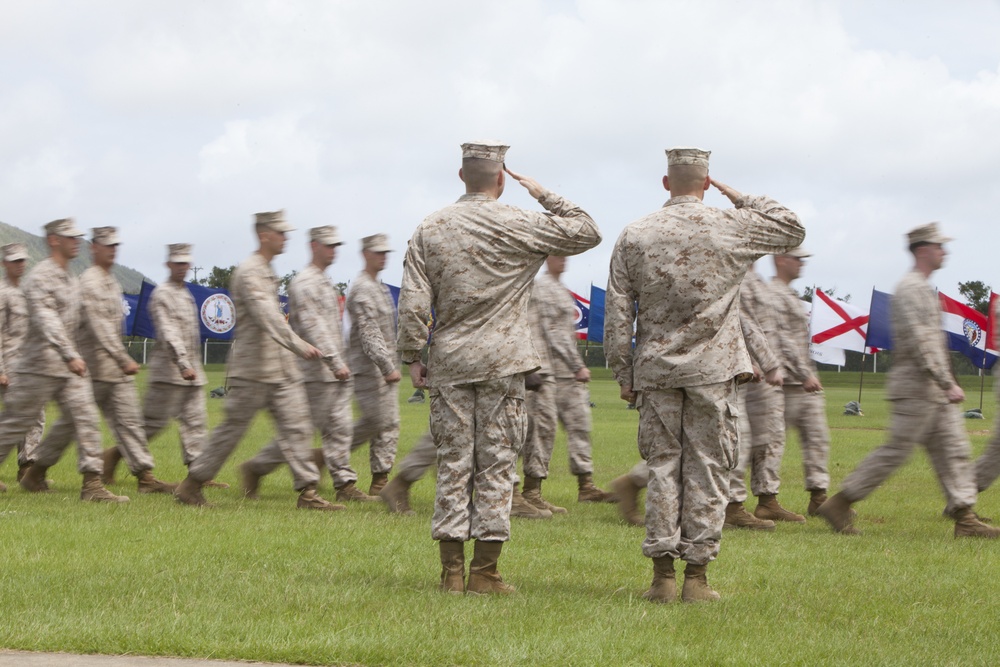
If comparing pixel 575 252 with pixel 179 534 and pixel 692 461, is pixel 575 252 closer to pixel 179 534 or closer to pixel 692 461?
pixel 692 461

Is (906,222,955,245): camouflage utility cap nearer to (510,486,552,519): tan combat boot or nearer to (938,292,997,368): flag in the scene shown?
(510,486,552,519): tan combat boot

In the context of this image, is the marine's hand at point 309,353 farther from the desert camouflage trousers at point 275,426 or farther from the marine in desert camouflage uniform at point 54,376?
the marine in desert camouflage uniform at point 54,376

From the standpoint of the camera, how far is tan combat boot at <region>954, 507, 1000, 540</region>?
373 inches

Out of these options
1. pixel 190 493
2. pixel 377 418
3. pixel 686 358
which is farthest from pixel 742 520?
pixel 190 493

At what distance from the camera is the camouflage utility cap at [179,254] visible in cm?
1222

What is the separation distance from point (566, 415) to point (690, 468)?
5.11m

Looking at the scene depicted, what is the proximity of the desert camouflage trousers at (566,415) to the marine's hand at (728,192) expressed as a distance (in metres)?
4.38

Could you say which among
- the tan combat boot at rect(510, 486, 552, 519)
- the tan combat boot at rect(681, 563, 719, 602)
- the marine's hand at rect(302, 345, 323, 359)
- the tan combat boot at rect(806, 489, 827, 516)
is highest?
the marine's hand at rect(302, 345, 323, 359)

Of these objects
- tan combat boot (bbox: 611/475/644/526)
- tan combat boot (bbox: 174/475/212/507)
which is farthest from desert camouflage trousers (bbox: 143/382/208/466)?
tan combat boot (bbox: 611/475/644/526)

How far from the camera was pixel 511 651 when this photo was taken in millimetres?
5141

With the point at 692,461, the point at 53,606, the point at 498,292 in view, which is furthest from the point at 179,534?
the point at 692,461

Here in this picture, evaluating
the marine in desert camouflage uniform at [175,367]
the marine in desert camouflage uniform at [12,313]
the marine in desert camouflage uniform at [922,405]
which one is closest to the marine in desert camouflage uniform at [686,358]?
the marine in desert camouflage uniform at [922,405]

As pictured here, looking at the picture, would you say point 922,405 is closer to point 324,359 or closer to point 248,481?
point 324,359

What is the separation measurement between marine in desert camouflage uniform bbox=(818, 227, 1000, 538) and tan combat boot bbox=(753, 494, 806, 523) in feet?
3.14
